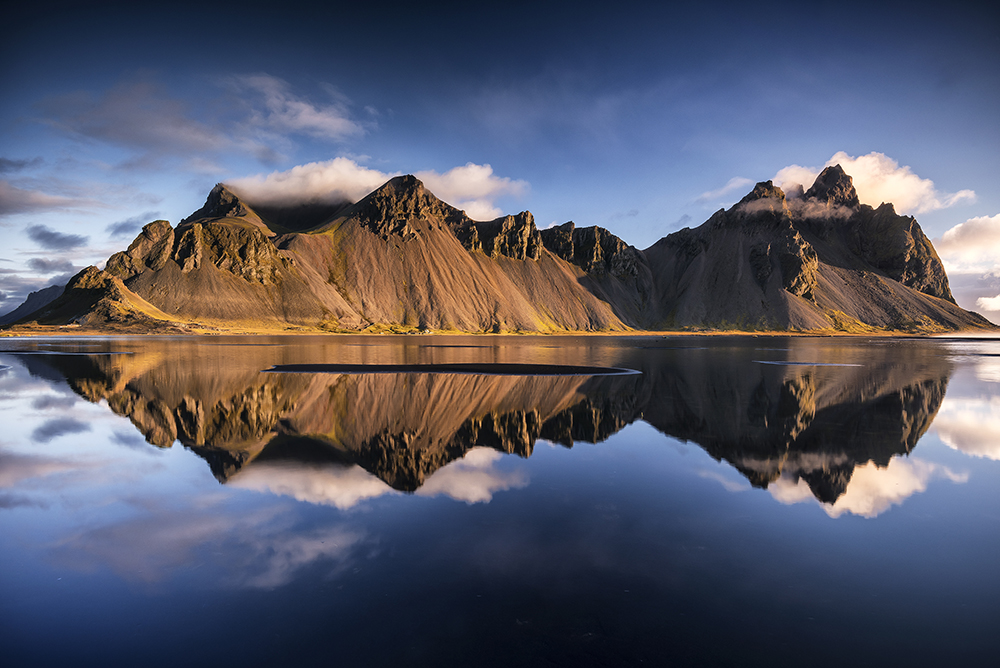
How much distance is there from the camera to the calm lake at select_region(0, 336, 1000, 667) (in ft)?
16.8

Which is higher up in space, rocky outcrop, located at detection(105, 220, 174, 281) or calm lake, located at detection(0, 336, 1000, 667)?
rocky outcrop, located at detection(105, 220, 174, 281)

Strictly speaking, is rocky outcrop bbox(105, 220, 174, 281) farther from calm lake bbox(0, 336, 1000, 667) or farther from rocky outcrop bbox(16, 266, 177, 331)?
calm lake bbox(0, 336, 1000, 667)

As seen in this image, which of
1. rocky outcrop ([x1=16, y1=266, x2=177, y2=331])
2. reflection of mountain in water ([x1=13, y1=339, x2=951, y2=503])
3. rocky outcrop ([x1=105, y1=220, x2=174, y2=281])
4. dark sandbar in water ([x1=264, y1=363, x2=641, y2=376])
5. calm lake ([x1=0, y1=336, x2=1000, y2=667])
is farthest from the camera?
rocky outcrop ([x1=105, y1=220, x2=174, y2=281])

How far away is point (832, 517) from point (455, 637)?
7409 millimetres

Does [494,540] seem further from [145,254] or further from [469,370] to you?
[145,254]

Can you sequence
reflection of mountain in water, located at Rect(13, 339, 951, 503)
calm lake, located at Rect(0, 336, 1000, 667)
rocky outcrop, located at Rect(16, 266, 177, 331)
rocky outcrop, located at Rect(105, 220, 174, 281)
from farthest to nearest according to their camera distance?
rocky outcrop, located at Rect(105, 220, 174, 281) < rocky outcrop, located at Rect(16, 266, 177, 331) < reflection of mountain in water, located at Rect(13, 339, 951, 503) < calm lake, located at Rect(0, 336, 1000, 667)

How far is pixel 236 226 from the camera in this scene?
543 feet

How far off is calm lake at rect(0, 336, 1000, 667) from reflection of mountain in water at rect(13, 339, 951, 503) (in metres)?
0.17

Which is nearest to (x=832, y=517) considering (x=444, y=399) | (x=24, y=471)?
(x=444, y=399)

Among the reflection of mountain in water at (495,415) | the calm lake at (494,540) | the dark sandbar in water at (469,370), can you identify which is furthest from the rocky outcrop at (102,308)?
the calm lake at (494,540)

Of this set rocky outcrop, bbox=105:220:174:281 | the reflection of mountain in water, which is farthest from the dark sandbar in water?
rocky outcrop, bbox=105:220:174:281

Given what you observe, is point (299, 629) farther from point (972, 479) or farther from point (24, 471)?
point (972, 479)

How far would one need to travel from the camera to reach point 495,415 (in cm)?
1806

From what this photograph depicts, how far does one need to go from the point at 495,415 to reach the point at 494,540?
10.4 meters
